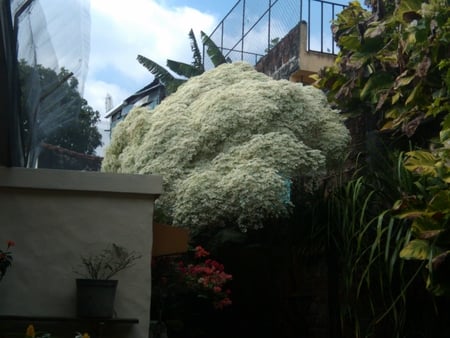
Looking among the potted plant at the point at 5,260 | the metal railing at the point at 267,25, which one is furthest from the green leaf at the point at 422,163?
the metal railing at the point at 267,25

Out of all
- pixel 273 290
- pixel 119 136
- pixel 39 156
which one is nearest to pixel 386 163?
pixel 273 290

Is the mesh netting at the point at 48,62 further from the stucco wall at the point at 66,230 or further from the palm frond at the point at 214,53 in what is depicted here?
the palm frond at the point at 214,53

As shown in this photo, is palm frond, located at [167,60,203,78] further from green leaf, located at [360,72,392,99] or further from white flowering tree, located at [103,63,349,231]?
green leaf, located at [360,72,392,99]

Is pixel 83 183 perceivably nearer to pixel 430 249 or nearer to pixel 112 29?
pixel 112 29

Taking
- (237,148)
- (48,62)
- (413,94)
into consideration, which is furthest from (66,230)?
(413,94)

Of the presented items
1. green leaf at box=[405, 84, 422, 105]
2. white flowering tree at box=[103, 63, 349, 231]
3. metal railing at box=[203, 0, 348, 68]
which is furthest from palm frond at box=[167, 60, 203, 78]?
green leaf at box=[405, 84, 422, 105]

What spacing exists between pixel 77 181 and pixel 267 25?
764cm

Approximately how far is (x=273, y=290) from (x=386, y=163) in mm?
3191

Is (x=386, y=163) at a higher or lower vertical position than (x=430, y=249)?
higher

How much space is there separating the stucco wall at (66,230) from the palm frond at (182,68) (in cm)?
821

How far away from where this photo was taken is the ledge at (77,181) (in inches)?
219

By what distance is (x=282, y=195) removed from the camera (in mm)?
7770

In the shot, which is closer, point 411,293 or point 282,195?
point 411,293

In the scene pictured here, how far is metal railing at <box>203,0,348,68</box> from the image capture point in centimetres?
1133
